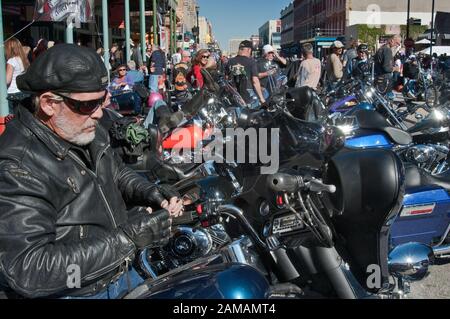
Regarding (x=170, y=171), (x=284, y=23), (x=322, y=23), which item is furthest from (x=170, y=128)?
(x=284, y=23)

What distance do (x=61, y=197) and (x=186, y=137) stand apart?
3.20 meters

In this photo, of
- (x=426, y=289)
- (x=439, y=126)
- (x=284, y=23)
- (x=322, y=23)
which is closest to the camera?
(x=426, y=289)

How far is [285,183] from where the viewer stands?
6.81 ft

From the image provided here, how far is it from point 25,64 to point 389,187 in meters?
6.90

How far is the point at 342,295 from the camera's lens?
2.28m

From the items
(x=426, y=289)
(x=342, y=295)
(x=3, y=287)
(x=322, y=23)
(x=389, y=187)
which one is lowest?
(x=426, y=289)

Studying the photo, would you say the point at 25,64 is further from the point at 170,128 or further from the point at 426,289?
the point at 426,289

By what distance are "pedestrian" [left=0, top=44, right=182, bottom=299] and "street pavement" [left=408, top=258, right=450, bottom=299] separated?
8.91 feet

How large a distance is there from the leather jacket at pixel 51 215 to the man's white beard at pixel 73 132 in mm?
28

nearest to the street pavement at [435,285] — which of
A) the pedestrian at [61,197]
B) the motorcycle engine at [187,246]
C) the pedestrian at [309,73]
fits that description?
the motorcycle engine at [187,246]

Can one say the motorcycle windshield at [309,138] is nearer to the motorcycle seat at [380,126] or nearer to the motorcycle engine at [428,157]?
the motorcycle seat at [380,126]

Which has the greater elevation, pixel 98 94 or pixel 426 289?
pixel 98 94

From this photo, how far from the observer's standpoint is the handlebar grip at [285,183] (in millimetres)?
2070

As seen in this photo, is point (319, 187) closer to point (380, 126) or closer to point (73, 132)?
point (73, 132)
